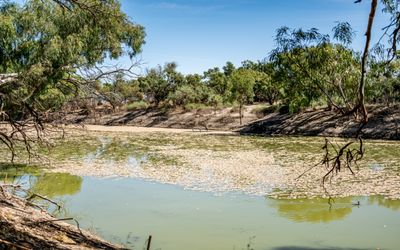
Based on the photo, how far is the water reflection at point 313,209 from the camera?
9.72 metres

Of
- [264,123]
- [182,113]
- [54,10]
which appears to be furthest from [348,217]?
[182,113]

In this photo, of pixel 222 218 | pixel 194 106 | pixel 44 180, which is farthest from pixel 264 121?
pixel 222 218

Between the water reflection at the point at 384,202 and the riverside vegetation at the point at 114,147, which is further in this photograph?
the water reflection at the point at 384,202

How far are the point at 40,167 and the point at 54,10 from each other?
225 inches

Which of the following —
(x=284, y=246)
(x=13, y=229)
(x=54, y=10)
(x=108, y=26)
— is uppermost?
(x=54, y=10)

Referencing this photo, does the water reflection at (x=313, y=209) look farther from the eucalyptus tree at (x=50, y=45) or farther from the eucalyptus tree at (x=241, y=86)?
the eucalyptus tree at (x=241, y=86)

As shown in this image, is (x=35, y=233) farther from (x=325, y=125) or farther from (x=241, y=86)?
(x=241, y=86)

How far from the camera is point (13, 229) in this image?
622 cm

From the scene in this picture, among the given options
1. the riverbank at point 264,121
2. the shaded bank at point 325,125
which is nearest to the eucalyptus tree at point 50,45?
the riverbank at point 264,121

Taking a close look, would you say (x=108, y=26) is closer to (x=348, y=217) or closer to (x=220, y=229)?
(x=220, y=229)

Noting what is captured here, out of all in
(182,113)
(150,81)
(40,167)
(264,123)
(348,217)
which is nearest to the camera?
(348,217)

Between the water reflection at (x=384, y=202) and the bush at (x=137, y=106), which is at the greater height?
the bush at (x=137, y=106)

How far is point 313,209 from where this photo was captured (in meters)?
10.4

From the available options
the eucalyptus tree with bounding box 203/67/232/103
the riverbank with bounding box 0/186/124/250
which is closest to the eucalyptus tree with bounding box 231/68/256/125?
the eucalyptus tree with bounding box 203/67/232/103
